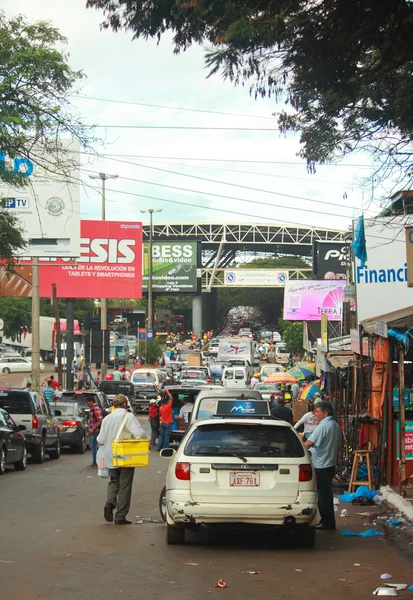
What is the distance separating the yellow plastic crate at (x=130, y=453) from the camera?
11.9 metres

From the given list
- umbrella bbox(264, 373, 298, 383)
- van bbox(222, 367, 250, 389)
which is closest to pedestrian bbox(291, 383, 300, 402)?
umbrella bbox(264, 373, 298, 383)

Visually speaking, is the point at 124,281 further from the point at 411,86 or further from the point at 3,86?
the point at 411,86

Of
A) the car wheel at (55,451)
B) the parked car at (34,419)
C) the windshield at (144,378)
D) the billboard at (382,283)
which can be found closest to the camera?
the billboard at (382,283)

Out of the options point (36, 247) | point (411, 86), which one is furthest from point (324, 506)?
point (36, 247)

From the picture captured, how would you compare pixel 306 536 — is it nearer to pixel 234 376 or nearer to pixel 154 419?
pixel 154 419

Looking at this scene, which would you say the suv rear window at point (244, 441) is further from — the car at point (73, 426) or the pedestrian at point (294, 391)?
the pedestrian at point (294, 391)

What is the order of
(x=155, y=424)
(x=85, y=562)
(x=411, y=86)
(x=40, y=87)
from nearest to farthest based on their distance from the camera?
(x=85, y=562) → (x=411, y=86) → (x=40, y=87) → (x=155, y=424)

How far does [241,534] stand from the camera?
37.8ft

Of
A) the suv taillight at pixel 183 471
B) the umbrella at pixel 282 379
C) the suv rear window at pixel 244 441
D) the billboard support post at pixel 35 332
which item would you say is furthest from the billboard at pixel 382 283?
the umbrella at pixel 282 379

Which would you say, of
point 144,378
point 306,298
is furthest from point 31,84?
point 306,298

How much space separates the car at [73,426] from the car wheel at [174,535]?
622 inches

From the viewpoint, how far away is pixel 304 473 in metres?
10.2

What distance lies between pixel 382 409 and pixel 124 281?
3684 cm

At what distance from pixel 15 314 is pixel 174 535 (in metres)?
70.4
